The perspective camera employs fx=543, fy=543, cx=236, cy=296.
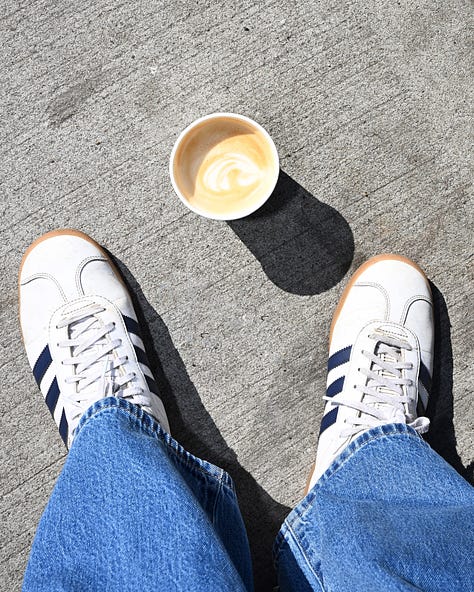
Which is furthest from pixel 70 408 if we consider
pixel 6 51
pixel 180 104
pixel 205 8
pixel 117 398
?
pixel 205 8

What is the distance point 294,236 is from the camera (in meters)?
1.39

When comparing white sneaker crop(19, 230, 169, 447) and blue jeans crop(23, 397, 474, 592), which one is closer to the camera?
blue jeans crop(23, 397, 474, 592)

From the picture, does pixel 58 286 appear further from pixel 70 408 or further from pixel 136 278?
pixel 70 408

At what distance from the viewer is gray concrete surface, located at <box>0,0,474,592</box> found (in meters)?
1.38

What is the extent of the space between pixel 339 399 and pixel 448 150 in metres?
0.70

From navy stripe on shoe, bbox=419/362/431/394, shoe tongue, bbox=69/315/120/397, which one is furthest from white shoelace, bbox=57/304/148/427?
Answer: navy stripe on shoe, bbox=419/362/431/394

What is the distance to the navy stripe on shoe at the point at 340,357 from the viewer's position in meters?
1.35

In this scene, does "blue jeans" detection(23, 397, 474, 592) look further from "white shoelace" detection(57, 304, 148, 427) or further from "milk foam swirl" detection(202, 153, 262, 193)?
"milk foam swirl" detection(202, 153, 262, 193)

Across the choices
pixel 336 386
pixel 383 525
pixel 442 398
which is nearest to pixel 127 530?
pixel 383 525

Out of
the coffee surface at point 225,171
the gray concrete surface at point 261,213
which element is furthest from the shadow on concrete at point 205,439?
the coffee surface at point 225,171

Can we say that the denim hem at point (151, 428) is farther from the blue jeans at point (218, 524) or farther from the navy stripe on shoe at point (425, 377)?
the navy stripe on shoe at point (425, 377)

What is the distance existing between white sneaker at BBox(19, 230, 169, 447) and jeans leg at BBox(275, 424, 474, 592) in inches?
16.8

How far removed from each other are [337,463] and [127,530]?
1.57 feet

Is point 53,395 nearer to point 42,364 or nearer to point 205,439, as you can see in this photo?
point 42,364
